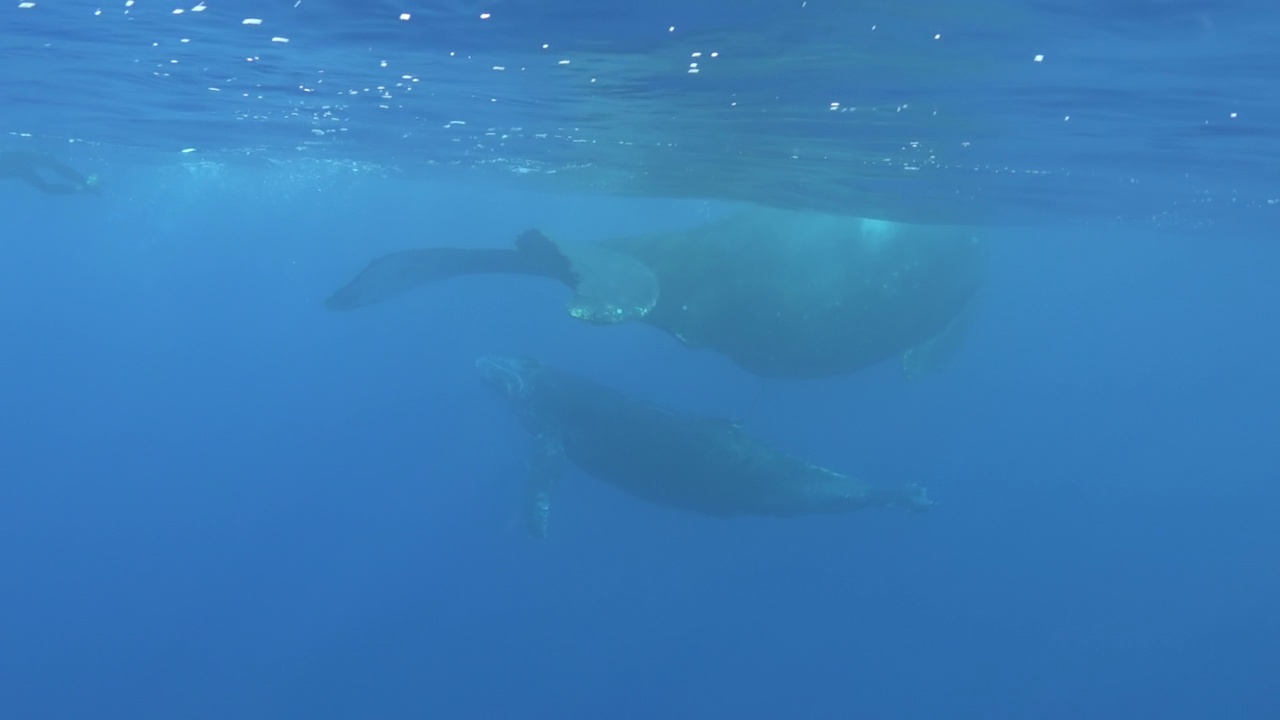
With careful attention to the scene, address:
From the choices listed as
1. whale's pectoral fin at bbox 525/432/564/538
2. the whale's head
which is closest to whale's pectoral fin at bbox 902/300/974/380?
whale's pectoral fin at bbox 525/432/564/538

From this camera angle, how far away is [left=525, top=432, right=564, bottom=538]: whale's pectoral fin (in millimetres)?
18859

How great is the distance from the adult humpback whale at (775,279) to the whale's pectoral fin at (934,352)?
35 millimetres

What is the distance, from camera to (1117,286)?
87.1 m

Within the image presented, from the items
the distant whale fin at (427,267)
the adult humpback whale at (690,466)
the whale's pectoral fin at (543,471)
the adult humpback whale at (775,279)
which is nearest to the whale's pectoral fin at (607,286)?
the adult humpback whale at (775,279)

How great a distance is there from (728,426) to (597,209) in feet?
122

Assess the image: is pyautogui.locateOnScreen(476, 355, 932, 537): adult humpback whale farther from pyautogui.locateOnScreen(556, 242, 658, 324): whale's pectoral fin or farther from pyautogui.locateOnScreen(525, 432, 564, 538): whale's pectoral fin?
pyautogui.locateOnScreen(556, 242, 658, 324): whale's pectoral fin

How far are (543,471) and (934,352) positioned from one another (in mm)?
8207

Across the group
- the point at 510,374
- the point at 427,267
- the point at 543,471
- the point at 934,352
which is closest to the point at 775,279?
the point at 934,352

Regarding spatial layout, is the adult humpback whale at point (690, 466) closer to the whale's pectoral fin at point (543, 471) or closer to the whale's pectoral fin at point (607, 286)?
the whale's pectoral fin at point (543, 471)

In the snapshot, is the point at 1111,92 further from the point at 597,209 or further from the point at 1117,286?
the point at 1117,286

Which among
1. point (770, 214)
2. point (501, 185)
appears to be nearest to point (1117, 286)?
point (501, 185)

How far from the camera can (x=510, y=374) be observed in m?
20.4

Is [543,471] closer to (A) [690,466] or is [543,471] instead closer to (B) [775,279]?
(A) [690,466]

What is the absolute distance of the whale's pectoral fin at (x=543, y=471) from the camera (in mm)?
18859
